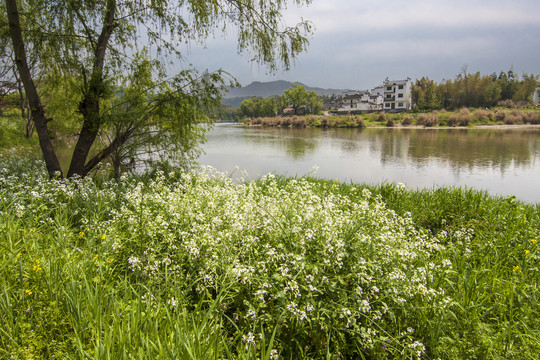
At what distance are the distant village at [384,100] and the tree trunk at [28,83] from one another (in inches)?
3428

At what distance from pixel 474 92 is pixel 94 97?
284ft

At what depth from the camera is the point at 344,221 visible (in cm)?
354

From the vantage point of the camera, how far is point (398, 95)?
9112 centimetres

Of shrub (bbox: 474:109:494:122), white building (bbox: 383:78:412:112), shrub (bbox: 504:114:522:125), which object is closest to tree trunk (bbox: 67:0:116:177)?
shrub (bbox: 504:114:522:125)

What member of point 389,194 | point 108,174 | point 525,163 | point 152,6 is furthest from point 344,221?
point 525,163

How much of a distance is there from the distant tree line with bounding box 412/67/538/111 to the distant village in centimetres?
886

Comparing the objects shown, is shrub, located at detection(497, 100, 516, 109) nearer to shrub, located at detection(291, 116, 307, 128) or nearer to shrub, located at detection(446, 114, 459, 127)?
shrub, located at detection(446, 114, 459, 127)

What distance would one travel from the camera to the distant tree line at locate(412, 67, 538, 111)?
71500 millimetres

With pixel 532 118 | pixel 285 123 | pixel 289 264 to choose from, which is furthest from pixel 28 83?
pixel 532 118

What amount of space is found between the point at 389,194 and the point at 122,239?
5508mm

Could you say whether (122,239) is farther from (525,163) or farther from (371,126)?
(371,126)

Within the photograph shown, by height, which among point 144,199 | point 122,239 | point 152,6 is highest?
point 152,6

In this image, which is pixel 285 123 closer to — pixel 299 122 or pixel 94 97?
pixel 299 122

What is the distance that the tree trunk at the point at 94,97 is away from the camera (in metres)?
6.71
